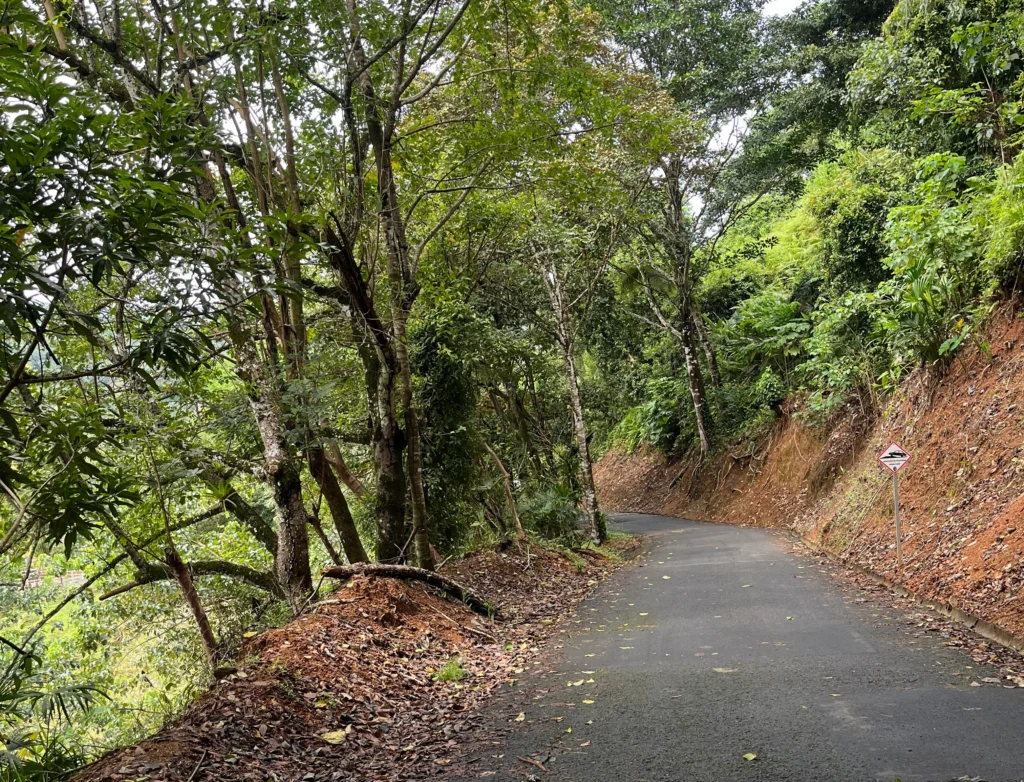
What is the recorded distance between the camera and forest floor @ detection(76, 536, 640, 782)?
5.17m

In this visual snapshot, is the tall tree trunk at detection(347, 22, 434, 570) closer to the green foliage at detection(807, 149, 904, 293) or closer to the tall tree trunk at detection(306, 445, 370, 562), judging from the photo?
the tall tree trunk at detection(306, 445, 370, 562)

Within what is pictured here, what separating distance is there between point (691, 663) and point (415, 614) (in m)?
3.39

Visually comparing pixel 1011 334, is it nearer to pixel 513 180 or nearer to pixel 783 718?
pixel 513 180

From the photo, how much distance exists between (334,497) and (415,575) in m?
1.62

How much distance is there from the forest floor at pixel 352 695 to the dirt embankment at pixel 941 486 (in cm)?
507

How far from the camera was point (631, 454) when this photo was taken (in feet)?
126

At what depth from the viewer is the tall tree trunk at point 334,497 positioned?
9.79m

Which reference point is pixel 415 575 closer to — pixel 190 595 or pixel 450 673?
pixel 450 673

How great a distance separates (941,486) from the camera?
40.2 feet

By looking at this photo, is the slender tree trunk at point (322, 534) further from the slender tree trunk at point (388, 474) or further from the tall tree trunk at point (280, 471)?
the tall tree trunk at point (280, 471)

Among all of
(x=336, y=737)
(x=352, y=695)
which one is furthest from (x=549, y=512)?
(x=336, y=737)

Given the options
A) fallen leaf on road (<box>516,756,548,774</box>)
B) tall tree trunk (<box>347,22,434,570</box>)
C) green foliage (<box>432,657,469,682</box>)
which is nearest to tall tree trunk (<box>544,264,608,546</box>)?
tall tree trunk (<box>347,22,434,570</box>)

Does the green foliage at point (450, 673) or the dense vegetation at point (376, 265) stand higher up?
the dense vegetation at point (376, 265)

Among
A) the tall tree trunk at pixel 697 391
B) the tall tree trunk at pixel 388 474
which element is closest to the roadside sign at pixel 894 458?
the tall tree trunk at pixel 388 474
